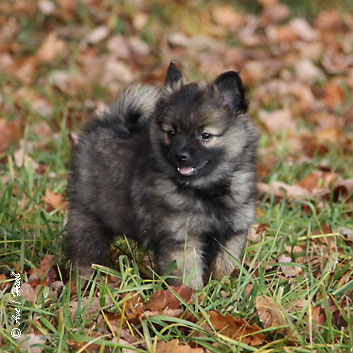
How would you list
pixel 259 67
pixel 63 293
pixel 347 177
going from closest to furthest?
pixel 63 293 → pixel 347 177 → pixel 259 67

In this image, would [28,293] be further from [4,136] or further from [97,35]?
[97,35]

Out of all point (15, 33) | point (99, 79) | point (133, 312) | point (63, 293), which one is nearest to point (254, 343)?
point (133, 312)

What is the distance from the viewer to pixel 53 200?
13.5ft

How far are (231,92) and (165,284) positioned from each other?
108 centimetres

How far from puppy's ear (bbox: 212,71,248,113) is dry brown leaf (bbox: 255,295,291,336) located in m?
1.03

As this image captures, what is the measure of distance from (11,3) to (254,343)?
19.7 ft

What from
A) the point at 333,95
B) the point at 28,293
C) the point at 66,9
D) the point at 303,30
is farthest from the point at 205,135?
the point at 303,30

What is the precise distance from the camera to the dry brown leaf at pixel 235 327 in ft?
8.84

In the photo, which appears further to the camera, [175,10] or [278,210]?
[175,10]

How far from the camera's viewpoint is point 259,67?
280 inches

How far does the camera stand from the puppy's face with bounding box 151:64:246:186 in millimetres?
3031

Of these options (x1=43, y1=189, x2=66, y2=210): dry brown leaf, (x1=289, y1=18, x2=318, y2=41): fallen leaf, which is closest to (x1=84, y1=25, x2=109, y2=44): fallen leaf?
(x1=289, y1=18, x2=318, y2=41): fallen leaf

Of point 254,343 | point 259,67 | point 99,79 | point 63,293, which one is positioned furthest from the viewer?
point 259,67

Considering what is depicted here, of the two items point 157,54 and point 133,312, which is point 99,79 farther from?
point 133,312
